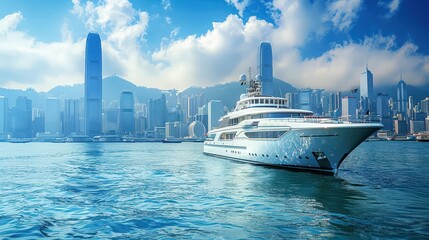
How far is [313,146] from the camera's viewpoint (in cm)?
2630

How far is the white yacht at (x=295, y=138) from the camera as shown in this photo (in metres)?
25.0

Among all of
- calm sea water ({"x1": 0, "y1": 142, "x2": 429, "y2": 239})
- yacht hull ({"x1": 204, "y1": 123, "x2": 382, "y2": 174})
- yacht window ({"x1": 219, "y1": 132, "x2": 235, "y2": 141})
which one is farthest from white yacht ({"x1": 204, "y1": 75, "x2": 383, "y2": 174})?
calm sea water ({"x1": 0, "y1": 142, "x2": 429, "y2": 239})

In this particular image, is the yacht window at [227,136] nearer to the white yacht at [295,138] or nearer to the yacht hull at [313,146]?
the white yacht at [295,138]

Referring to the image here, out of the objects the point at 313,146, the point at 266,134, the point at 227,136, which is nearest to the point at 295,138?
the point at 313,146

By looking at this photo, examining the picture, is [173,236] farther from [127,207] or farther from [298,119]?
[298,119]

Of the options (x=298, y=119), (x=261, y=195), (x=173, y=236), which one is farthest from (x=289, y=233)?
(x=298, y=119)

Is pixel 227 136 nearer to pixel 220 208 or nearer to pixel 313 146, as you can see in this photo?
pixel 313 146

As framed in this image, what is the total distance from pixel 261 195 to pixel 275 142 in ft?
36.2

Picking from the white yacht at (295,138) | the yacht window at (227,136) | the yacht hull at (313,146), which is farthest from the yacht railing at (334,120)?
the yacht window at (227,136)

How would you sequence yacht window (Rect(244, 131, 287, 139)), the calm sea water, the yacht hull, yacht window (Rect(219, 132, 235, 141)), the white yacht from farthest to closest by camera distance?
yacht window (Rect(219, 132, 235, 141)) → yacht window (Rect(244, 131, 287, 139)) → the white yacht → the yacht hull → the calm sea water

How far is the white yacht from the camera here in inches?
985

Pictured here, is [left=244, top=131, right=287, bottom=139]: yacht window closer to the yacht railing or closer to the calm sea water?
the yacht railing

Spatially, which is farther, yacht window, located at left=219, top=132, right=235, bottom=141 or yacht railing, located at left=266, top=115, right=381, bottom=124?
yacht window, located at left=219, top=132, right=235, bottom=141

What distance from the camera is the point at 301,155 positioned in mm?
27469
